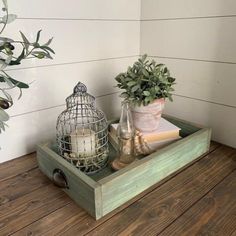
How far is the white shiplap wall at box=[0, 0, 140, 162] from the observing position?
2.79 ft

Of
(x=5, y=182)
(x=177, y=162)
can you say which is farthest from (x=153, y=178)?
(x=5, y=182)

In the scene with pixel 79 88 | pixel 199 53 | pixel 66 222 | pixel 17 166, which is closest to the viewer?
pixel 66 222

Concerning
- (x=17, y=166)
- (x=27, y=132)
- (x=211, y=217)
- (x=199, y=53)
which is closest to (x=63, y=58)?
(x=27, y=132)

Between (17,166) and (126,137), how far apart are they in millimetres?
390

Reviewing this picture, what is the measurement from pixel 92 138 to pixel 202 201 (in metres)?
0.35

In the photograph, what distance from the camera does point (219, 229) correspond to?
585 millimetres

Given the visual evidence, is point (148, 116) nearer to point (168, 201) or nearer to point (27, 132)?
point (168, 201)

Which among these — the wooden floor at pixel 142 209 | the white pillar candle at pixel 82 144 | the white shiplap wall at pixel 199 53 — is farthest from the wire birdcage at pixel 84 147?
the white shiplap wall at pixel 199 53

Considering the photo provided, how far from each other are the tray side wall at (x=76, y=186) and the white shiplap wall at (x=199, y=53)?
0.61 m

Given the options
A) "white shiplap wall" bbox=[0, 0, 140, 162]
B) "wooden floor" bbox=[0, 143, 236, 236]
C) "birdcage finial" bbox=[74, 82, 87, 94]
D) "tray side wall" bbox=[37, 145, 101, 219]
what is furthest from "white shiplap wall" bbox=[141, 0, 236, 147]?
"tray side wall" bbox=[37, 145, 101, 219]

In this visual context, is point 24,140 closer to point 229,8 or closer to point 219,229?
point 219,229

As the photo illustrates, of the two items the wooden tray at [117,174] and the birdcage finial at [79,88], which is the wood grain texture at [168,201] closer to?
the wooden tray at [117,174]

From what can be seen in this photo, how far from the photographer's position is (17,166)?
0.87 metres

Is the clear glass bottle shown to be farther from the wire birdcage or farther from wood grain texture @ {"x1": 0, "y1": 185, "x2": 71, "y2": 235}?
wood grain texture @ {"x1": 0, "y1": 185, "x2": 71, "y2": 235}
